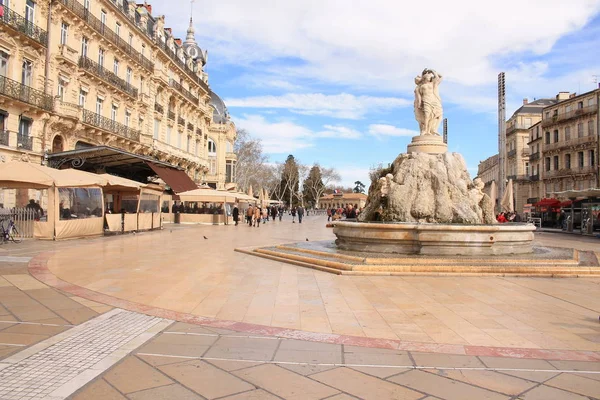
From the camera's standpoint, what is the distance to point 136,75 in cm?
3325

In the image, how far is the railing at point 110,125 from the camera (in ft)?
86.8

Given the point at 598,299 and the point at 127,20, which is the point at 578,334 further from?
the point at 127,20

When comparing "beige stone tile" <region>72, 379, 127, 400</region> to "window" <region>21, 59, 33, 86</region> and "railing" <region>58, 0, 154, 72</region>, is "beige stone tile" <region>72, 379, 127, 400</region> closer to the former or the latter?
"window" <region>21, 59, 33, 86</region>

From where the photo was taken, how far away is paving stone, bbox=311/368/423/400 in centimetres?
325

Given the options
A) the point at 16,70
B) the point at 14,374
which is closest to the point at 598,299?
the point at 14,374

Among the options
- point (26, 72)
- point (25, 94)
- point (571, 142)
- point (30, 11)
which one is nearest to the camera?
point (25, 94)

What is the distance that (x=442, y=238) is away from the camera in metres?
10.1

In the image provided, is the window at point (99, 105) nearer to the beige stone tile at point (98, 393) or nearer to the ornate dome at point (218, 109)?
the beige stone tile at point (98, 393)

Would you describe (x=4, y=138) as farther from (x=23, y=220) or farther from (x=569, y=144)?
(x=569, y=144)

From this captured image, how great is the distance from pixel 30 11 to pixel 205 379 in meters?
25.4

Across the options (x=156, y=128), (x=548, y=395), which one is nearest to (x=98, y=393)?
(x=548, y=395)

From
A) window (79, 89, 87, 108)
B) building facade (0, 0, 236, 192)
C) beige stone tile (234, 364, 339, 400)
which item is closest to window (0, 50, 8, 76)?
building facade (0, 0, 236, 192)

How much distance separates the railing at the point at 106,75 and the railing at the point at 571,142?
4088cm

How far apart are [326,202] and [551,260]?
113 meters
